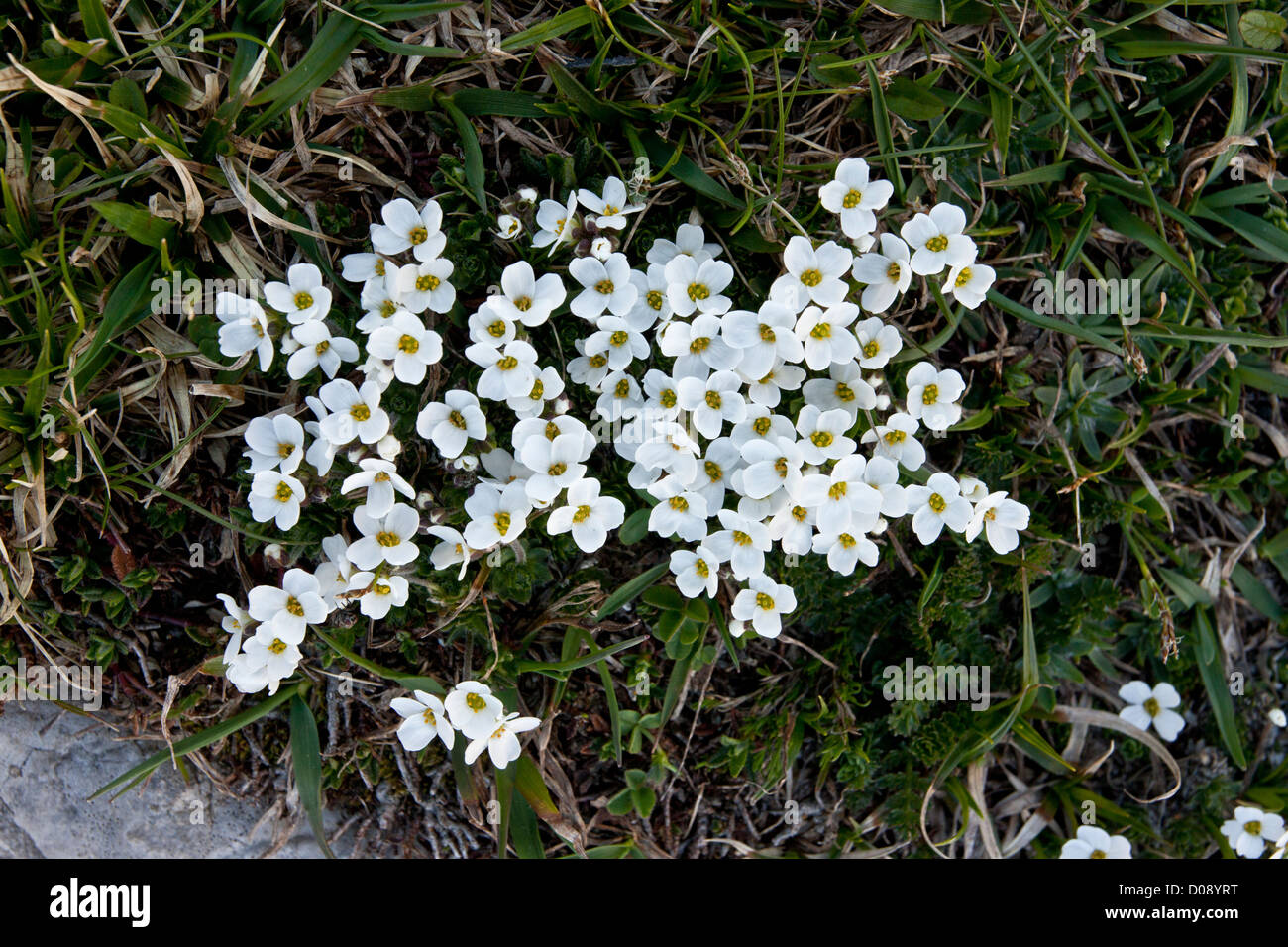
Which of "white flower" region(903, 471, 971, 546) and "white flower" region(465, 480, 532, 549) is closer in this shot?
"white flower" region(465, 480, 532, 549)

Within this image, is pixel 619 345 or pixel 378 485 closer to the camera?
pixel 378 485

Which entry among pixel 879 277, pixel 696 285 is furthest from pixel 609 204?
pixel 879 277

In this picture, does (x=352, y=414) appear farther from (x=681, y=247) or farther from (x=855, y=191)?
(x=855, y=191)

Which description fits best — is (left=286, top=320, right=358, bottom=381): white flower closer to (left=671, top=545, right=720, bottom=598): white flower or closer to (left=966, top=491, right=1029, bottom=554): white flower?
(left=671, top=545, right=720, bottom=598): white flower

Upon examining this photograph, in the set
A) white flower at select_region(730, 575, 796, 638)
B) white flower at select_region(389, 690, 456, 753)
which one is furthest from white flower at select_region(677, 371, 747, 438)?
white flower at select_region(389, 690, 456, 753)

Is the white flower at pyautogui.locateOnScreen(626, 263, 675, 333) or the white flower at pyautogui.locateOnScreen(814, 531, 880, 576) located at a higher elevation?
the white flower at pyautogui.locateOnScreen(626, 263, 675, 333)
